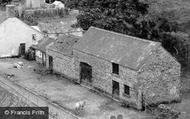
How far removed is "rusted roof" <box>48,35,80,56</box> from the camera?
4869cm

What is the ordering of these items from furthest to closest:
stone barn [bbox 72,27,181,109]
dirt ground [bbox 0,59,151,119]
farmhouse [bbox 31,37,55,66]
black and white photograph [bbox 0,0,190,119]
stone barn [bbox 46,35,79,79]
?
farmhouse [bbox 31,37,55,66], stone barn [bbox 46,35,79,79], stone barn [bbox 72,27,181,109], black and white photograph [bbox 0,0,190,119], dirt ground [bbox 0,59,151,119]

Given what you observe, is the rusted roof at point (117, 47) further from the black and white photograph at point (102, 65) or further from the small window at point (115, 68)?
the small window at point (115, 68)

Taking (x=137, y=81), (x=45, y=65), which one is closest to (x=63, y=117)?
(x=137, y=81)

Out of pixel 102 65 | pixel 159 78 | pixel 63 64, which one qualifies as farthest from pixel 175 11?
pixel 159 78

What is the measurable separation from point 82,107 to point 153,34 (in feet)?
66.5

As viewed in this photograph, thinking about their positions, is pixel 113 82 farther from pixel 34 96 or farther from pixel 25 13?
pixel 25 13

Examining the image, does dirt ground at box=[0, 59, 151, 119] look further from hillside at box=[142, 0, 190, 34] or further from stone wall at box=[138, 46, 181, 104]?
hillside at box=[142, 0, 190, 34]

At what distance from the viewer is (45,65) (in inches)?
2084

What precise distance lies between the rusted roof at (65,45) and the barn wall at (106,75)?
2.01 metres

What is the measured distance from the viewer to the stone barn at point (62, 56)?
157 feet

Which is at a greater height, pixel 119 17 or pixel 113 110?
pixel 119 17

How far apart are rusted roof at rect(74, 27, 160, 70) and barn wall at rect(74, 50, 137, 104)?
48 centimetres

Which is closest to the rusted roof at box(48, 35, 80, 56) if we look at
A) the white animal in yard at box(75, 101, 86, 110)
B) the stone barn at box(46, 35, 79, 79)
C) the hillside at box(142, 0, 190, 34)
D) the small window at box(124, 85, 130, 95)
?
the stone barn at box(46, 35, 79, 79)

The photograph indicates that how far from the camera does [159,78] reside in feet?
134
